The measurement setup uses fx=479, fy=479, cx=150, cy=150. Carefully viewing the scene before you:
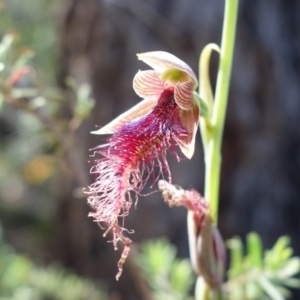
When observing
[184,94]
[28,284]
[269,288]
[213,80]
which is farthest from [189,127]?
[213,80]

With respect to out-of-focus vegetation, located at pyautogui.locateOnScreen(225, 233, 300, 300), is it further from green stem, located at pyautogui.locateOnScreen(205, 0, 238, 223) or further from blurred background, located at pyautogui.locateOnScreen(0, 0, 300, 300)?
blurred background, located at pyautogui.locateOnScreen(0, 0, 300, 300)

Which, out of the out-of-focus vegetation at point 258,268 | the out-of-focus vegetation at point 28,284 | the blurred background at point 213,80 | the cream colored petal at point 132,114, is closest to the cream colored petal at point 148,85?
the cream colored petal at point 132,114

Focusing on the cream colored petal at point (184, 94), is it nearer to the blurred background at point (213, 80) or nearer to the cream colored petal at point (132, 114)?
the cream colored petal at point (132, 114)

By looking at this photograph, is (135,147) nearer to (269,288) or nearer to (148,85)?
(148,85)

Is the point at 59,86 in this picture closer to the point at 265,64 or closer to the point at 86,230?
the point at 86,230

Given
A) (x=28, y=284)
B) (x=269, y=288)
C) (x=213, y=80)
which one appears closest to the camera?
(x=269, y=288)

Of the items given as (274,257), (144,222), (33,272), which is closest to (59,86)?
(144,222)

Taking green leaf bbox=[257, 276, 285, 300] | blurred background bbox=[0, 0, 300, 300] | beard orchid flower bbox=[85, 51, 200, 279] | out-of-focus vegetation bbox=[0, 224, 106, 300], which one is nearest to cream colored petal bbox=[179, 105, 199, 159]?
beard orchid flower bbox=[85, 51, 200, 279]
